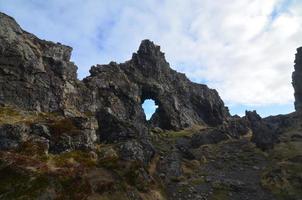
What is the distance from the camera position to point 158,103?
12400 cm

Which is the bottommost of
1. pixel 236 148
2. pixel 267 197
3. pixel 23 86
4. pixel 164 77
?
pixel 267 197

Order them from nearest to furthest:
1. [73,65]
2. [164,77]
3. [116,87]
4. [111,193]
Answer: [111,193] < [73,65] < [116,87] < [164,77]

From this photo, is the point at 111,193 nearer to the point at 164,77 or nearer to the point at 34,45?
the point at 34,45

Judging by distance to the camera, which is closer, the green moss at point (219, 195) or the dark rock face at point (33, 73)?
the green moss at point (219, 195)

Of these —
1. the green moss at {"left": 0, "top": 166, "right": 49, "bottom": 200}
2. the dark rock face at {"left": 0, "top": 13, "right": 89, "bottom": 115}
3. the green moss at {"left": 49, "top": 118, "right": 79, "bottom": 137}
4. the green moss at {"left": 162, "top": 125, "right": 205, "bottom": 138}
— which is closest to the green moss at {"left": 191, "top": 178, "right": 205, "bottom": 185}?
the green moss at {"left": 49, "top": 118, "right": 79, "bottom": 137}

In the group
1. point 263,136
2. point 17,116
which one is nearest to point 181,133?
point 263,136

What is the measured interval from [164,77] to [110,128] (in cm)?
6538

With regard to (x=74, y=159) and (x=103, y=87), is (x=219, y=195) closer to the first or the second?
(x=74, y=159)

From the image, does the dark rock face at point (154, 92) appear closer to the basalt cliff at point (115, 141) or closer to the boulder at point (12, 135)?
the basalt cliff at point (115, 141)

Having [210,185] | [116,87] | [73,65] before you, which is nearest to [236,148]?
[210,185]

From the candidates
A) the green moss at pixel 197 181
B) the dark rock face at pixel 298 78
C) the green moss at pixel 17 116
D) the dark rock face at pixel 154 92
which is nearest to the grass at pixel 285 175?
the green moss at pixel 197 181

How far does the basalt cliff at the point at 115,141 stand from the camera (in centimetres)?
4503

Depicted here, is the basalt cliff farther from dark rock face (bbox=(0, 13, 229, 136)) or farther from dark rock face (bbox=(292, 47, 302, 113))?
dark rock face (bbox=(292, 47, 302, 113))

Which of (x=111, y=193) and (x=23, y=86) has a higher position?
(x=23, y=86)
